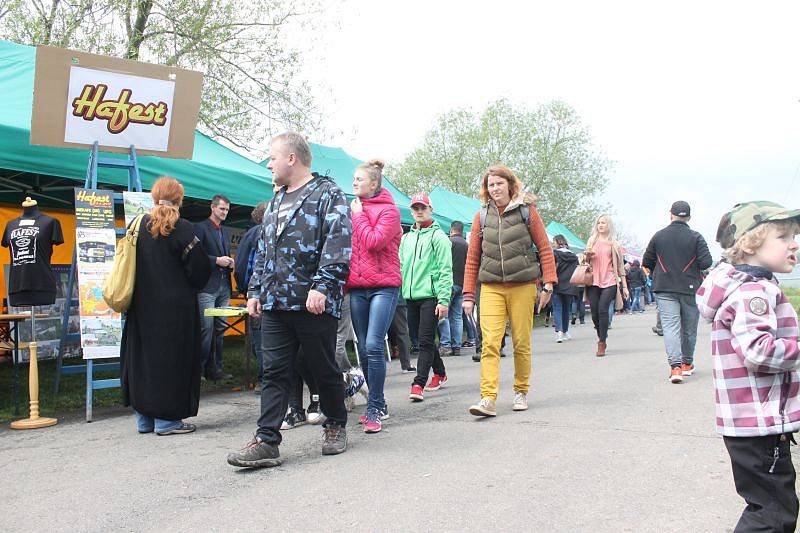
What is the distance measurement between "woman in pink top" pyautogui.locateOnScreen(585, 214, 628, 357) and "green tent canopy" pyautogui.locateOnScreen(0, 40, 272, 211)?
478 cm

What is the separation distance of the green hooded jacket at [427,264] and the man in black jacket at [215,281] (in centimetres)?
236

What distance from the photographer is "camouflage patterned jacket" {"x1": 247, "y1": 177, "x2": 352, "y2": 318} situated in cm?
451

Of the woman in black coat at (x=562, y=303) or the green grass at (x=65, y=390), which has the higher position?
the woman in black coat at (x=562, y=303)

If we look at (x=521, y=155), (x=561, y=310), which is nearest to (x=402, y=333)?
(x=561, y=310)

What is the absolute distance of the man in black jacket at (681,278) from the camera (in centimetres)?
812

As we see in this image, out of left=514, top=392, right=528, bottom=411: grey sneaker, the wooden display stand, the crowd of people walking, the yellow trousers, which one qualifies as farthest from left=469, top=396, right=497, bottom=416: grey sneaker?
the wooden display stand

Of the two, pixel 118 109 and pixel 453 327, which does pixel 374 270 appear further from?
pixel 453 327

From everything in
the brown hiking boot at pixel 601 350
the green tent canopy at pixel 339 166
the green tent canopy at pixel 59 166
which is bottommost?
the brown hiking boot at pixel 601 350

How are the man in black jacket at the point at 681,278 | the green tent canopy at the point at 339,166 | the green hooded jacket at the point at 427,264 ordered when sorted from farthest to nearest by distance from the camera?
the green tent canopy at the point at 339,166
the man in black jacket at the point at 681,278
the green hooded jacket at the point at 427,264

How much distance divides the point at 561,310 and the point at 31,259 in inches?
356

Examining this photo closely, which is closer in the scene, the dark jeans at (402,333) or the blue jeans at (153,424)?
the blue jeans at (153,424)

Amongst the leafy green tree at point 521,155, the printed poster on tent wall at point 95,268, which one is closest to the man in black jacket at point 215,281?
the printed poster on tent wall at point 95,268

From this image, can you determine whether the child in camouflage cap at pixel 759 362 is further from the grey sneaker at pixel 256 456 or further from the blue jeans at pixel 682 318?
the blue jeans at pixel 682 318

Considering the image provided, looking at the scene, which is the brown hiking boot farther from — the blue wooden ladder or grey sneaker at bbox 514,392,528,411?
the blue wooden ladder
